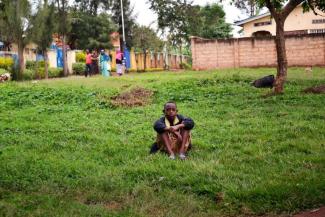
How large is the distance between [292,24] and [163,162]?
28.5 meters

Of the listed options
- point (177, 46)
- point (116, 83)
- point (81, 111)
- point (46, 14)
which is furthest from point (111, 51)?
point (81, 111)

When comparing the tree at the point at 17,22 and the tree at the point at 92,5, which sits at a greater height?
the tree at the point at 92,5

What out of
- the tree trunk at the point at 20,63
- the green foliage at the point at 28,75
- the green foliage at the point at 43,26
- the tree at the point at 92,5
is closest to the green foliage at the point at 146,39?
the tree at the point at 92,5

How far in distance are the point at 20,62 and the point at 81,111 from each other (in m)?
15.4

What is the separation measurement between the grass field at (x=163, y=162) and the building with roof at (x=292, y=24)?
20.3 meters

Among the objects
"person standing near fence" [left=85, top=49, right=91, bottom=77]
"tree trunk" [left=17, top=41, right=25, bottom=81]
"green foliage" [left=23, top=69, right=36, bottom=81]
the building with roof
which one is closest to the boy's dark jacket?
"person standing near fence" [left=85, top=49, right=91, bottom=77]

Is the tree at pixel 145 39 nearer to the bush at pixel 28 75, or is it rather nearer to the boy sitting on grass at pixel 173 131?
the bush at pixel 28 75

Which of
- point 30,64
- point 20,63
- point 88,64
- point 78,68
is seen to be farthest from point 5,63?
point 78,68

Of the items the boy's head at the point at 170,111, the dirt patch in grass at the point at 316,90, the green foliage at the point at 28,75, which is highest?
the green foliage at the point at 28,75

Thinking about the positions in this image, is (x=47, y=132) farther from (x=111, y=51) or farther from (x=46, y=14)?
(x=111, y=51)

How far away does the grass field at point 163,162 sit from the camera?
5211 millimetres

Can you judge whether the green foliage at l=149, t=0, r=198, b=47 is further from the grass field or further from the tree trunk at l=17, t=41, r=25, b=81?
the grass field

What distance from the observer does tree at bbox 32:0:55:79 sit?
95.3ft

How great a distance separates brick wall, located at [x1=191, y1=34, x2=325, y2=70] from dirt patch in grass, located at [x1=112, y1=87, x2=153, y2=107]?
45.0 feet
